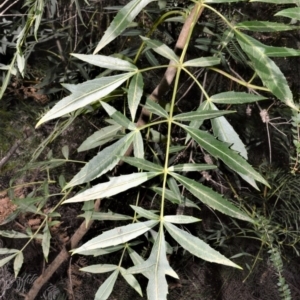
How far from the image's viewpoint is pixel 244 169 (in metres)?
0.45

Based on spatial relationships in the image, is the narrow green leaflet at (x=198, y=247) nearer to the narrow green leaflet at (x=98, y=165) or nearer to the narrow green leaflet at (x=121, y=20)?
the narrow green leaflet at (x=98, y=165)

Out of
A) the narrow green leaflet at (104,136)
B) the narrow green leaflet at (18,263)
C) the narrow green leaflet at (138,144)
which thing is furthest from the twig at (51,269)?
the narrow green leaflet at (138,144)

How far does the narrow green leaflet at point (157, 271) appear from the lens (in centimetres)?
44

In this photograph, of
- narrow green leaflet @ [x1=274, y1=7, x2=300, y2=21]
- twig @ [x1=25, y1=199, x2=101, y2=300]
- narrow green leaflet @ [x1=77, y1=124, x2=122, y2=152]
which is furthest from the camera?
twig @ [x1=25, y1=199, x2=101, y2=300]

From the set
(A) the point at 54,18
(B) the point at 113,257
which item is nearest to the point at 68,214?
(B) the point at 113,257

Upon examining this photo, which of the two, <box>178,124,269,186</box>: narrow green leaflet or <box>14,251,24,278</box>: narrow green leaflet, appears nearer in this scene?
<box>178,124,269,186</box>: narrow green leaflet

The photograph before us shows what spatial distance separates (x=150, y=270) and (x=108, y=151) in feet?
0.43

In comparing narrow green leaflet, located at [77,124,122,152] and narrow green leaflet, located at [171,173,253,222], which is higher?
narrow green leaflet, located at [171,173,253,222]

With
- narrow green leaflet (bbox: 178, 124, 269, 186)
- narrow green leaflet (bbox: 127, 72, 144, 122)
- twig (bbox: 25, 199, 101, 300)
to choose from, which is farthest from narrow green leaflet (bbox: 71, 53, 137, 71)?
twig (bbox: 25, 199, 101, 300)

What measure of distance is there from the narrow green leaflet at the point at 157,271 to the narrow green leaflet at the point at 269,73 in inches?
7.3

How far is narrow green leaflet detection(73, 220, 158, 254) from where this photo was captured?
461 mm

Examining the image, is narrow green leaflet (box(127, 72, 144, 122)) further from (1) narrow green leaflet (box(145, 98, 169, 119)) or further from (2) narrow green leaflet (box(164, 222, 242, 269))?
(2) narrow green leaflet (box(164, 222, 242, 269))

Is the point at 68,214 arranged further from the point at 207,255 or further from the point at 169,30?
the point at 207,255

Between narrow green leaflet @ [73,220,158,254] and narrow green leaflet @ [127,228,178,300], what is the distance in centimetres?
3
